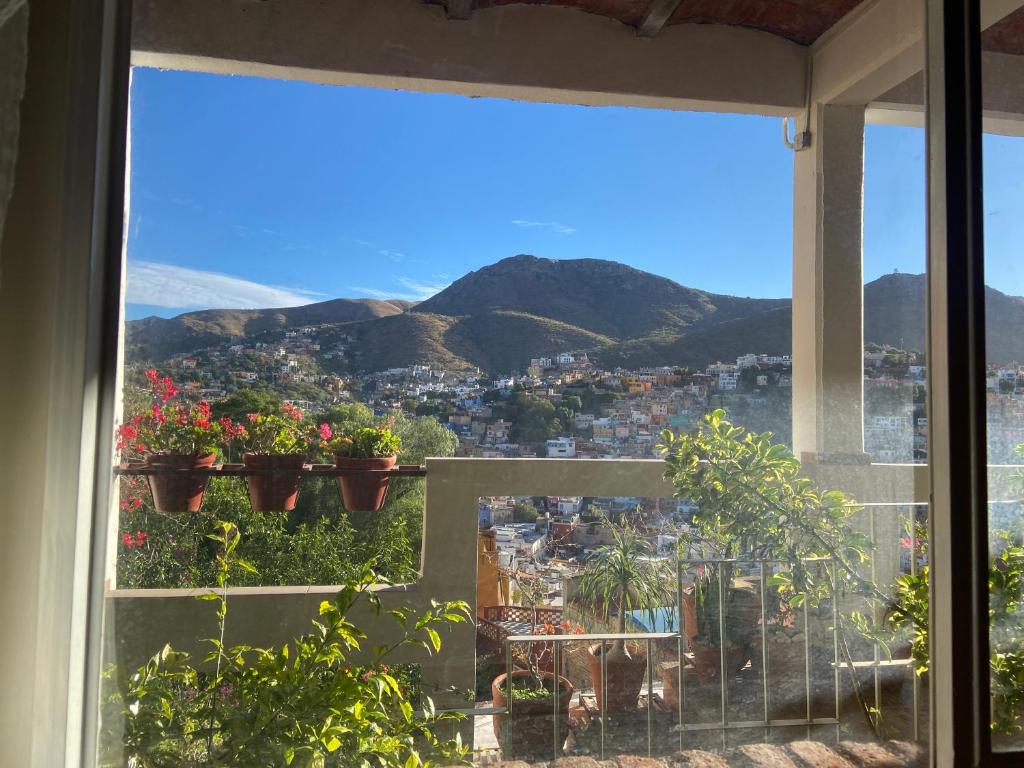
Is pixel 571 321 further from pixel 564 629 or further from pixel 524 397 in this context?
pixel 564 629

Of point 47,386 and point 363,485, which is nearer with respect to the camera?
point 47,386

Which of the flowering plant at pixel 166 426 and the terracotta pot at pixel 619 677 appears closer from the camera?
the flowering plant at pixel 166 426

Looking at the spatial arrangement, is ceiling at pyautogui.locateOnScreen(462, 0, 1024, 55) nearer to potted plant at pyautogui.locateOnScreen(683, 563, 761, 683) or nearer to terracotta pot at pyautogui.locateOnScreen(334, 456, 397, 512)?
terracotta pot at pyautogui.locateOnScreen(334, 456, 397, 512)

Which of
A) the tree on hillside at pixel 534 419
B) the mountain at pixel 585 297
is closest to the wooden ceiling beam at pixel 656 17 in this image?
the mountain at pixel 585 297

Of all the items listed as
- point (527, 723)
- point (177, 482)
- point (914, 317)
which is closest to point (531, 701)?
point (527, 723)

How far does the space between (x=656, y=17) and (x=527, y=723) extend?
137 cm

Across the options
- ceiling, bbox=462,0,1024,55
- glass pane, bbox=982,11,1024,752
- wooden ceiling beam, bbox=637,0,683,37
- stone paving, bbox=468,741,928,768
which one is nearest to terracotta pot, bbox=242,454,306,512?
stone paving, bbox=468,741,928,768

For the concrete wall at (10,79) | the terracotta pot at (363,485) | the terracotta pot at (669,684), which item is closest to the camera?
the concrete wall at (10,79)

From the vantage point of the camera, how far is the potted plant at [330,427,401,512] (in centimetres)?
108

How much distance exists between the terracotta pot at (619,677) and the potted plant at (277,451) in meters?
0.61

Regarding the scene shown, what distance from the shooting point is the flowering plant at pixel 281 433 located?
104 centimetres

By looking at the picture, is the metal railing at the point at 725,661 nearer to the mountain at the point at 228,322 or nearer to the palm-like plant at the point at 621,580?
the palm-like plant at the point at 621,580

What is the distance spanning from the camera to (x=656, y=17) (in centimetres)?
125

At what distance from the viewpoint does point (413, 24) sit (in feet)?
3.70
